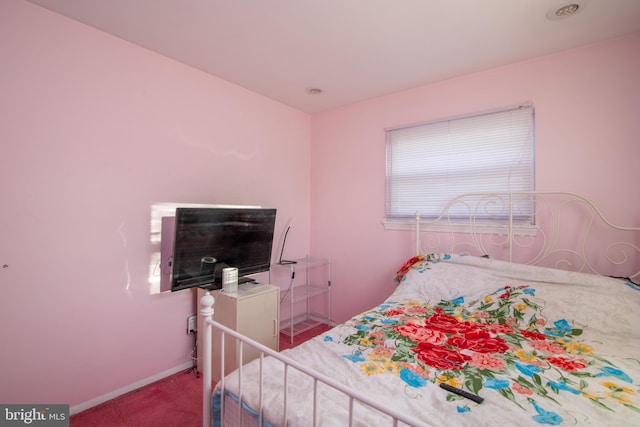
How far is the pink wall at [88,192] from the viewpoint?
166 cm

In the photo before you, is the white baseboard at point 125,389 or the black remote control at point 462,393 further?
the white baseboard at point 125,389

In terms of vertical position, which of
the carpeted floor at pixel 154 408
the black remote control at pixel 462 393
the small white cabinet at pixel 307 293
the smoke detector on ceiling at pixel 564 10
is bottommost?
the carpeted floor at pixel 154 408

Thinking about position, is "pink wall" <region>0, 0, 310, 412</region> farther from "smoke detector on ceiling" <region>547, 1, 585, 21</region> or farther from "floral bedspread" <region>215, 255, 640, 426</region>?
"smoke detector on ceiling" <region>547, 1, 585, 21</region>

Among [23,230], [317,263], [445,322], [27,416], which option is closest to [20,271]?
[23,230]

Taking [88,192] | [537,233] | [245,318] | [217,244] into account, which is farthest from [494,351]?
[88,192]

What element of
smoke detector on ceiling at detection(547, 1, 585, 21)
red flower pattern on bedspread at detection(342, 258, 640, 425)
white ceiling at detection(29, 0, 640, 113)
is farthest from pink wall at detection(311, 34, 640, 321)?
red flower pattern on bedspread at detection(342, 258, 640, 425)

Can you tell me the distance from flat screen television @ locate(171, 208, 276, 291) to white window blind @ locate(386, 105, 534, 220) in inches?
49.8

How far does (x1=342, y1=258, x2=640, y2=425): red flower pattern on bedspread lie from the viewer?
112 centimetres

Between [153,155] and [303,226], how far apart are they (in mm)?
1724

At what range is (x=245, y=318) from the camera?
2092mm

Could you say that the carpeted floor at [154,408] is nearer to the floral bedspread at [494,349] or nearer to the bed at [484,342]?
the bed at [484,342]

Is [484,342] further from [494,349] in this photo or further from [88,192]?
[88,192]

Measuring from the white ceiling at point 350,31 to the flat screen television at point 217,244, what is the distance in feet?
3.75

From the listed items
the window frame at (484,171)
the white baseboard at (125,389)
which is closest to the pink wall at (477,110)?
the window frame at (484,171)
